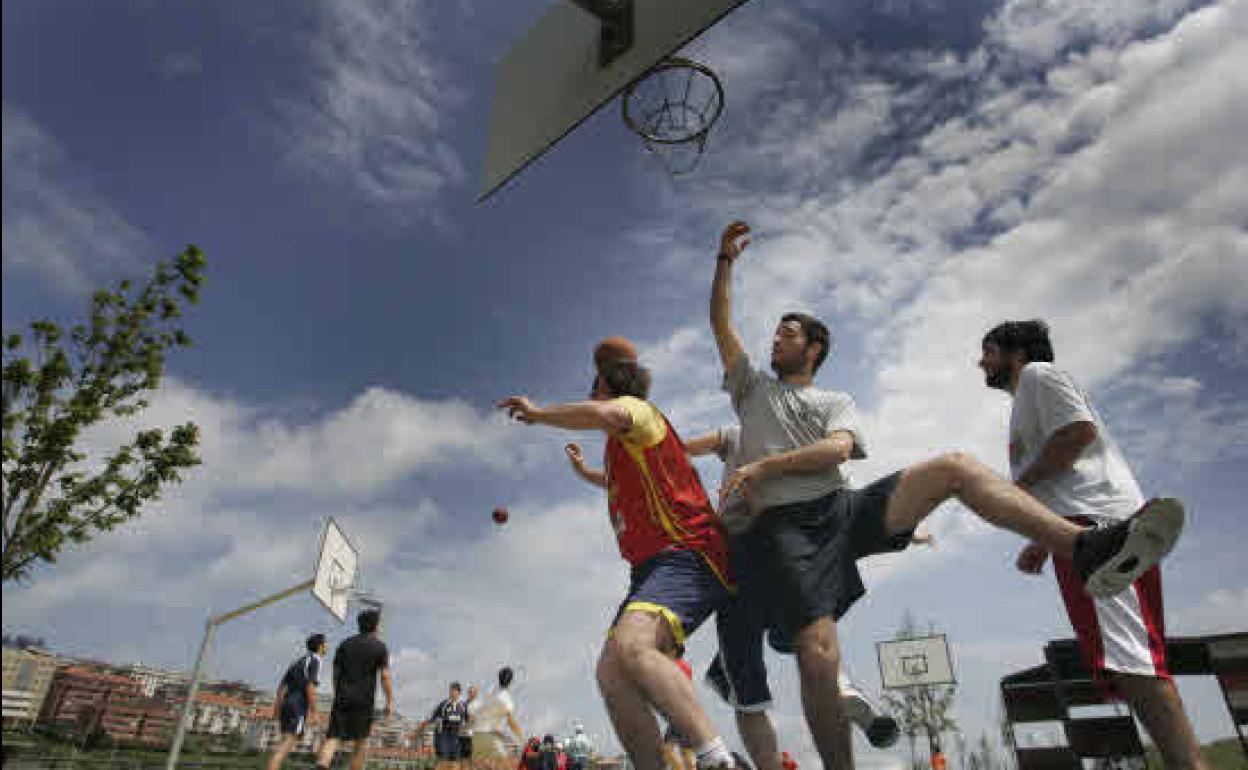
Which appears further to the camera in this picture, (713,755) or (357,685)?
(357,685)

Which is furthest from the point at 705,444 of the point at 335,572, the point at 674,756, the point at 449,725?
the point at 335,572

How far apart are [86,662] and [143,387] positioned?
103 meters

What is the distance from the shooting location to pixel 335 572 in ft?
41.8

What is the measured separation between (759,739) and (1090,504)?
5.73 ft

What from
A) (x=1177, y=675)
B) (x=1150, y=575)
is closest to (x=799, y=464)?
(x=1150, y=575)

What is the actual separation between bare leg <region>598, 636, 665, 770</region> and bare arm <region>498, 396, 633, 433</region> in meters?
0.88

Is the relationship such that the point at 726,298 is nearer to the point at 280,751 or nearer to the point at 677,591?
the point at 677,591

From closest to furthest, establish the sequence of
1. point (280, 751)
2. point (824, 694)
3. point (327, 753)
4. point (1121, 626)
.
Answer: point (1121, 626), point (824, 694), point (327, 753), point (280, 751)

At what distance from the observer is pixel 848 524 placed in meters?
2.85

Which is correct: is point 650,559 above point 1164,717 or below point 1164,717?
above

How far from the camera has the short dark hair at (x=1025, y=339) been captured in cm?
323

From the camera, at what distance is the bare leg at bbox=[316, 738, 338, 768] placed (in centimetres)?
676

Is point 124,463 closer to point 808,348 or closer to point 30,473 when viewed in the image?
point 30,473

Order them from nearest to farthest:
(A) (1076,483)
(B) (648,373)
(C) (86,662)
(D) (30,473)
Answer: (A) (1076,483), (B) (648,373), (D) (30,473), (C) (86,662)
